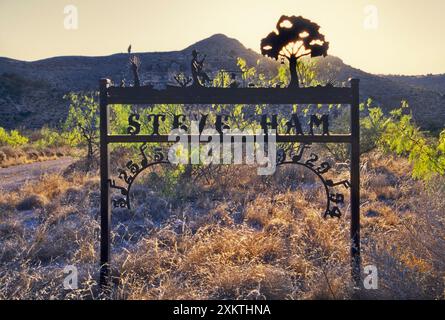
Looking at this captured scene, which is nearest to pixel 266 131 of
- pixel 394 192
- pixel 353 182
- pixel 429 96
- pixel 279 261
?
pixel 353 182

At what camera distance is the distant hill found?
44625mm

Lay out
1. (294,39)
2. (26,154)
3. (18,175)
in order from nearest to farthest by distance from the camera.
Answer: (294,39)
(18,175)
(26,154)

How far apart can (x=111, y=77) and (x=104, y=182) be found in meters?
49.9

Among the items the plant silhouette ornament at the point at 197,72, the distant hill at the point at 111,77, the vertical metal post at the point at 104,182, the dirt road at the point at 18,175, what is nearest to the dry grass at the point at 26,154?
the dirt road at the point at 18,175

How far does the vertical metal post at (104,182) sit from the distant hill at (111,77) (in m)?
34.6

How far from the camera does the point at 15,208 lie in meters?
8.83

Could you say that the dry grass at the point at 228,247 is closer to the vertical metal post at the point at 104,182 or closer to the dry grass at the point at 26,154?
the vertical metal post at the point at 104,182

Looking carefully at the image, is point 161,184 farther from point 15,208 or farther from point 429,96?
point 429,96

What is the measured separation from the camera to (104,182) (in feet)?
15.2

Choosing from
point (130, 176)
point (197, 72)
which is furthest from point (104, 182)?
point (197, 72)

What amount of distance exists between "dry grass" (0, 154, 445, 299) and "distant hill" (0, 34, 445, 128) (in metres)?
30.8

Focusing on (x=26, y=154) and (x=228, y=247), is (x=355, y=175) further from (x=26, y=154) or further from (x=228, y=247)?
(x=26, y=154)

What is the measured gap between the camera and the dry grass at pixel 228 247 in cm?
436

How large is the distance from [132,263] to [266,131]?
6.11 feet
